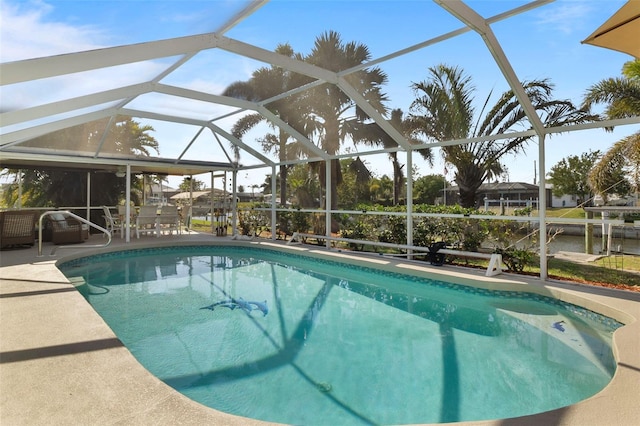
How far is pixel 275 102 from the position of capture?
8.71 metres

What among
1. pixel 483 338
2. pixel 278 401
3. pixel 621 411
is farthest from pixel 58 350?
pixel 483 338

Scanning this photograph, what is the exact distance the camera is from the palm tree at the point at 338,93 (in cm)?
665

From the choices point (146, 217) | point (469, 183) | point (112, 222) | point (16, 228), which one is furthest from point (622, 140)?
point (16, 228)

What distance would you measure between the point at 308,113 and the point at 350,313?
19.7ft

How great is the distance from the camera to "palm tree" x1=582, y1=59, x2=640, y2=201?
715cm

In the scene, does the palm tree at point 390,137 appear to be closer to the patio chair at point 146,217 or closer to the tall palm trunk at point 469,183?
the tall palm trunk at point 469,183

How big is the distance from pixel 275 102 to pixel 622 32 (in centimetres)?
707

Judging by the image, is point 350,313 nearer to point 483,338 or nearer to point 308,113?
point 483,338

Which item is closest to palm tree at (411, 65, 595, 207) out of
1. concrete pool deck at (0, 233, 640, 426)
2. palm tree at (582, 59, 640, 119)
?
palm tree at (582, 59, 640, 119)

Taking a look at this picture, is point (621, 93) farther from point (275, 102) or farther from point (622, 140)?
point (275, 102)

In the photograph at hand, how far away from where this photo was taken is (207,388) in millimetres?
3244

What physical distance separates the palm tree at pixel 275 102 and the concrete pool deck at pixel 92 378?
5164mm

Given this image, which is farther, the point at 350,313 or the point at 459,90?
the point at 459,90

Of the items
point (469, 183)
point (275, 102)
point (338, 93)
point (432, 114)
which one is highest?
point (338, 93)
